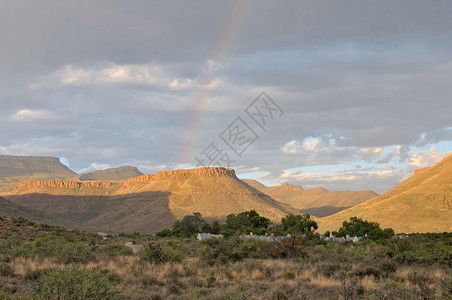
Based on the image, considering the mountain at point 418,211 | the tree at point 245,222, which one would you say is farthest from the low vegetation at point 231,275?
the mountain at point 418,211

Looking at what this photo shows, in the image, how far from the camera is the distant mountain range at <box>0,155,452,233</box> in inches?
3351

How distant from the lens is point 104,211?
409ft

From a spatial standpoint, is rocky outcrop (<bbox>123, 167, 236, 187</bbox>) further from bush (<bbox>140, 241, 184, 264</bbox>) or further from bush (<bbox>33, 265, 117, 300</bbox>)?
bush (<bbox>33, 265, 117, 300</bbox>)

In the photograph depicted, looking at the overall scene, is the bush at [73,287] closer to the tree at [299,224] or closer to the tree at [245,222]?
the tree at [299,224]

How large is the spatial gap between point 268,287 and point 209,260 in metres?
7.43

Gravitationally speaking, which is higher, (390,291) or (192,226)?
(390,291)

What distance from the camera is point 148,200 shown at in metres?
126

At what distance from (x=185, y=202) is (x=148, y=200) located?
16.4 m

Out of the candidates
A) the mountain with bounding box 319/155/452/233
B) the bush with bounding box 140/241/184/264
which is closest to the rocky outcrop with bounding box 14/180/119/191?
the mountain with bounding box 319/155/452/233

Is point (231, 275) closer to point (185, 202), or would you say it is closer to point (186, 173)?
point (185, 202)

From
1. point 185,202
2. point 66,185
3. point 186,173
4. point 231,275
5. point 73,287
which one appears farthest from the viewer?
point 66,185

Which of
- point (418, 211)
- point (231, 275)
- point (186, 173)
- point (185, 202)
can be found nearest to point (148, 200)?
point (185, 202)

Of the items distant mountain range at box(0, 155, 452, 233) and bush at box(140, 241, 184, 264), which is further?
distant mountain range at box(0, 155, 452, 233)

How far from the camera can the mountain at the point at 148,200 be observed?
354 feet
